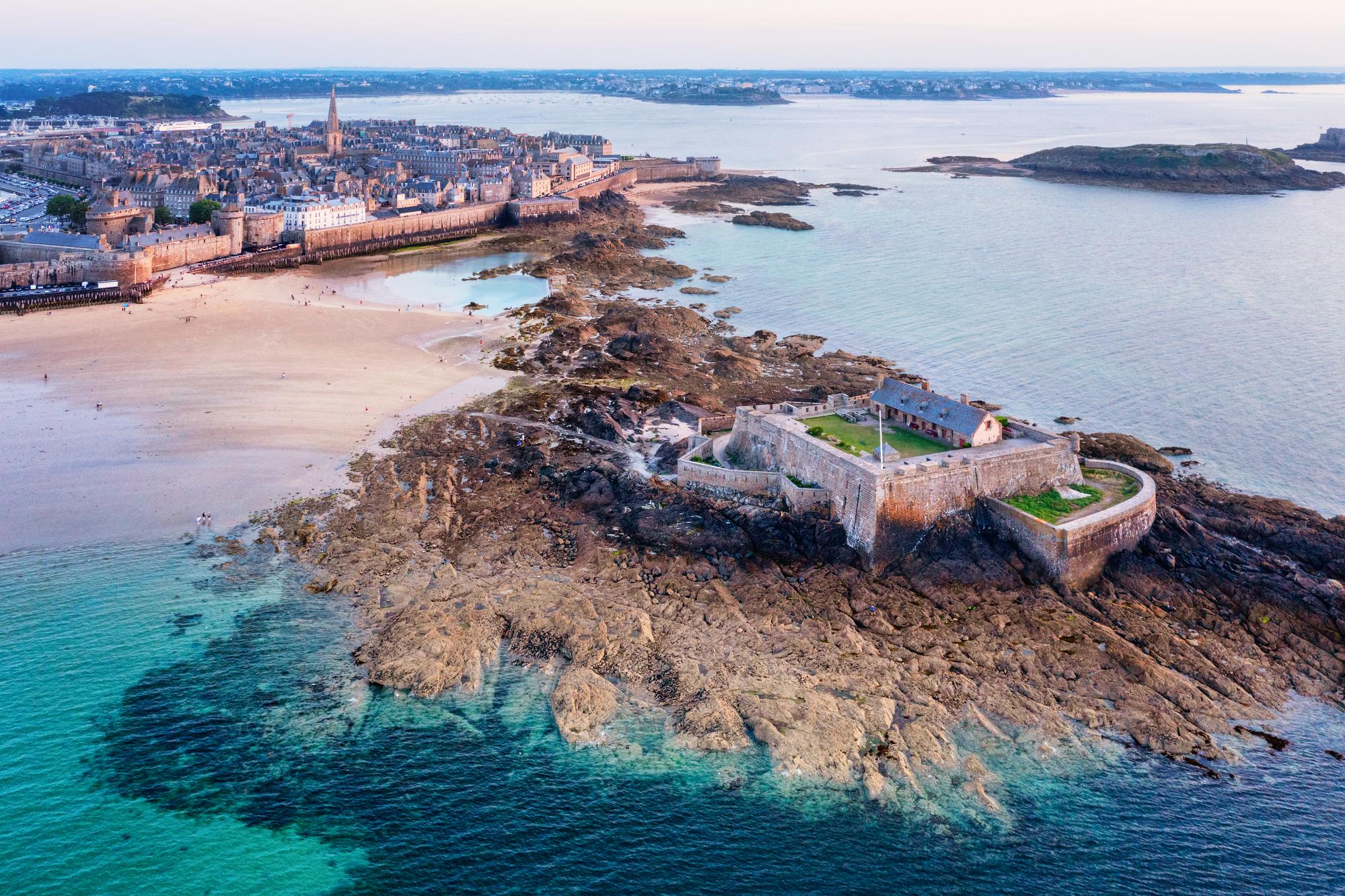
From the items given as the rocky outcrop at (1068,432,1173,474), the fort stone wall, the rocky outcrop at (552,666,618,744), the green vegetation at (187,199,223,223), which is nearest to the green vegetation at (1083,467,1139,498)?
the rocky outcrop at (1068,432,1173,474)

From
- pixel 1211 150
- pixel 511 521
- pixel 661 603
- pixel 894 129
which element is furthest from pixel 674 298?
pixel 894 129

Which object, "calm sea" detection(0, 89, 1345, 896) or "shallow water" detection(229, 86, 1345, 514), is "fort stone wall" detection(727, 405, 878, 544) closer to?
"calm sea" detection(0, 89, 1345, 896)

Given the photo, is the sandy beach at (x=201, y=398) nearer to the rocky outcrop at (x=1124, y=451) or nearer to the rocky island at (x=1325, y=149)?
the rocky outcrop at (x=1124, y=451)

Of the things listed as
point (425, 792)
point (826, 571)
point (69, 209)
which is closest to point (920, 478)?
point (826, 571)

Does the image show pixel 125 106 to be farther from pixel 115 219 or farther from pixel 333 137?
pixel 115 219

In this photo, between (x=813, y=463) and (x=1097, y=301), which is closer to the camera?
(x=813, y=463)

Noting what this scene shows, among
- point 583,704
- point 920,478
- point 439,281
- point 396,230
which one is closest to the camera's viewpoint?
point 583,704
